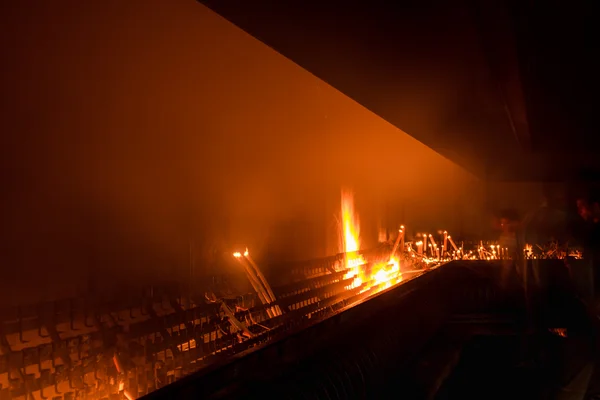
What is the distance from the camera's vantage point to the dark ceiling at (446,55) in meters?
2.90

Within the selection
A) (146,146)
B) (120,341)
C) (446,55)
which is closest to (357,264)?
(446,55)

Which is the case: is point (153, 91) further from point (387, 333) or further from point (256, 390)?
point (256, 390)

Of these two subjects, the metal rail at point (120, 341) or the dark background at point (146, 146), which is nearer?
the metal rail at point (120, 341)

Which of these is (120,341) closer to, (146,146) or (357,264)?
(146,146)

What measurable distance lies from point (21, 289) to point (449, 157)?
7.94m

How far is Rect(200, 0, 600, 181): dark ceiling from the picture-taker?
2.90 meters

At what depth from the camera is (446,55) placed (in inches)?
147

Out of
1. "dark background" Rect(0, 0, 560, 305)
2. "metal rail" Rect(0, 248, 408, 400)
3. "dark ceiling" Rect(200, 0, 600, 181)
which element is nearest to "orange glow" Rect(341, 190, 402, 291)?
"dark background" Rect(0, 0, 560, 305)

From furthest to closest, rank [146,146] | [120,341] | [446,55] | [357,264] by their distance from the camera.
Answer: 1. [357,264]
2. [446,55]
3. [146,146]
4. [120,341]

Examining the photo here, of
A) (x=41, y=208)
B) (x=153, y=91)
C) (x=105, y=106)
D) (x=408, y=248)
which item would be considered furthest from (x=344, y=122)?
(x=41, y=208)

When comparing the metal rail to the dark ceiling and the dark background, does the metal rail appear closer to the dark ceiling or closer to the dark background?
the dark background

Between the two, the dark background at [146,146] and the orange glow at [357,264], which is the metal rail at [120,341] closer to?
the dark background at [146,146]

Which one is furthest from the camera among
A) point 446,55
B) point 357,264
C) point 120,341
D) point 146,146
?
point 357,264

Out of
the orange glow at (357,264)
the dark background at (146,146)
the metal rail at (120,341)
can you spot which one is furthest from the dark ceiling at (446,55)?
the metal rail at (120,341)
